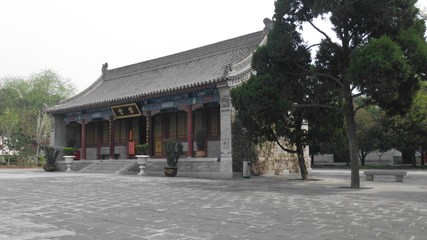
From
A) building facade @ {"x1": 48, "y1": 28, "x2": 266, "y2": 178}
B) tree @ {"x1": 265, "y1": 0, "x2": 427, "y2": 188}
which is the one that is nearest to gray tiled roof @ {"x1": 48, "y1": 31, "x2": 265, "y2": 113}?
building facade @ {"x1": 48, "y1": 28, "x2": 266, "y2": 178}

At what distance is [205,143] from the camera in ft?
56.0

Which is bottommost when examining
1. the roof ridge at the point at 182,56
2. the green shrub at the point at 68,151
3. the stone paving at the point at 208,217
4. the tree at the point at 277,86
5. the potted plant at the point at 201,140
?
the stone paving at the point at 208,217

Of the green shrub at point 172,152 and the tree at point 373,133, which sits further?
the tree at point 373,133

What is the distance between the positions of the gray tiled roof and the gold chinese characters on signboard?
0.43 metres

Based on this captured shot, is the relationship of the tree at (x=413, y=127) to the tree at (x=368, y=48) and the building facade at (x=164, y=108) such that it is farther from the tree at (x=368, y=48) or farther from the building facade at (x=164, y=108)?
the tree at (x=368, y=48)

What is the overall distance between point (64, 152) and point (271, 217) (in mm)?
18769

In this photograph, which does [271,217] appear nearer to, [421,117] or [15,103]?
[421,117]

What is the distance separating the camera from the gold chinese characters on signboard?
64.6 feet

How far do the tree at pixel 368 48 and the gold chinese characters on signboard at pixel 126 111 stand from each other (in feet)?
31.2

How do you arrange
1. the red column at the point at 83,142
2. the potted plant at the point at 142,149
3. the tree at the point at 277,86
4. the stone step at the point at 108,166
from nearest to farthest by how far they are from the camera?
the tree at the point at 277,86
the stone step at the point at 108,166
the potted plant at the point at 142,149
the red column at the point at 83,142

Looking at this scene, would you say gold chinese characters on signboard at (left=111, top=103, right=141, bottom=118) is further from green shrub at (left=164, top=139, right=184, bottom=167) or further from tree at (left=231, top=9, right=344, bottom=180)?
tree at (left=231, top=9, right=344, bottom=180)

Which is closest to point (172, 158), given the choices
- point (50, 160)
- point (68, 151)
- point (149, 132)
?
point (149, 132)

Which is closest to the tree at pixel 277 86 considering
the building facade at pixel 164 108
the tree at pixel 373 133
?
the building facade at pixel 164 108

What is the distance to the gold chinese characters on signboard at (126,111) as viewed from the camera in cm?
1970
